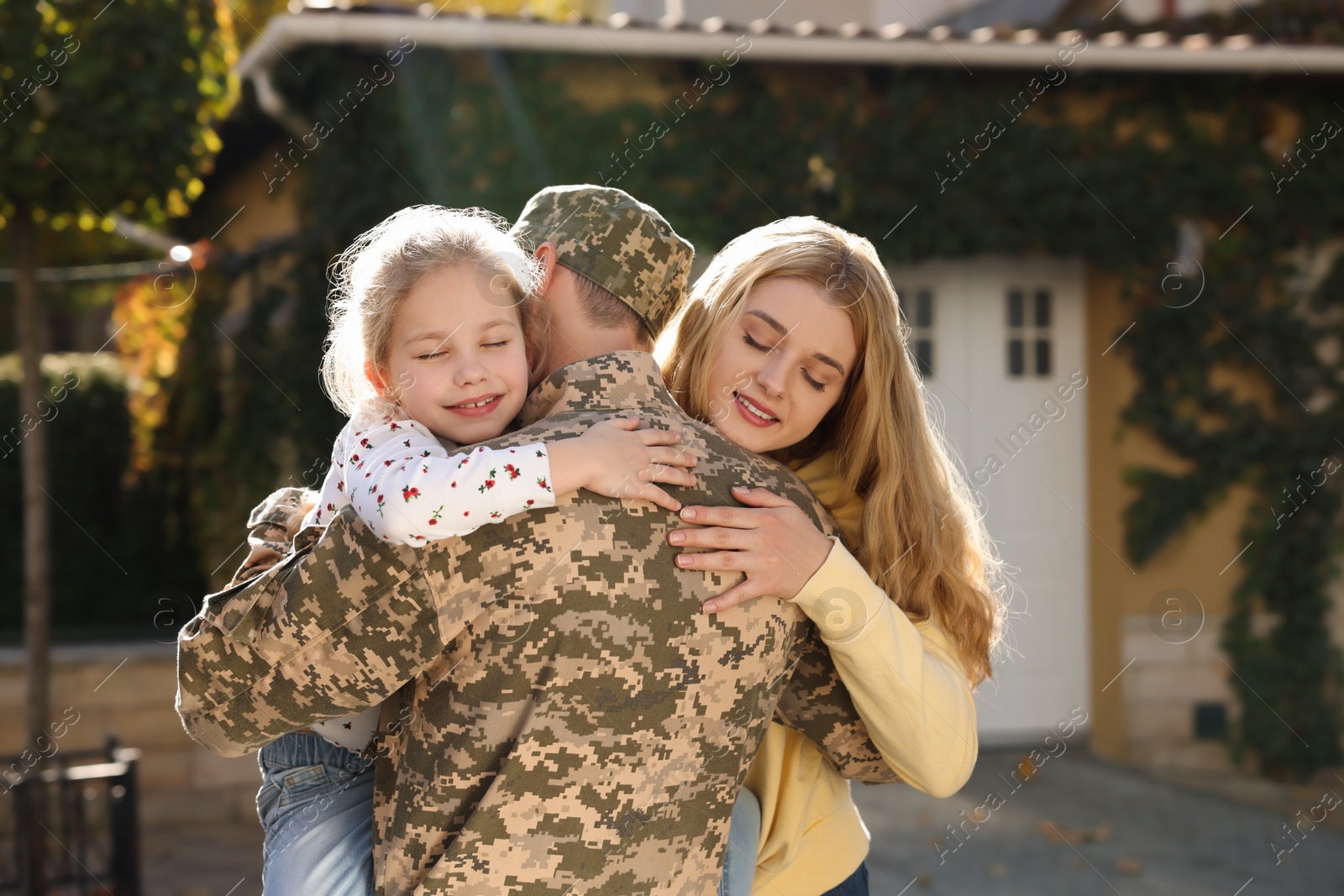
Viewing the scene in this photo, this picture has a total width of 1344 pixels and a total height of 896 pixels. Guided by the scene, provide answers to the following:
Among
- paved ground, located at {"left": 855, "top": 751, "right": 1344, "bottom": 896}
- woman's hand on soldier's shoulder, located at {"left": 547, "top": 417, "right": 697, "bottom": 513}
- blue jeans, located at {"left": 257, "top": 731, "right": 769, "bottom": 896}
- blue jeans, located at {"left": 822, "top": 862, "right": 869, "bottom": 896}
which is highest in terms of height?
woman's hand on soldier's shoulder, located at {"left": 547, "top": 417, "right": 697, "bottom": 513}

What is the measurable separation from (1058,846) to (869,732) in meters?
3.92

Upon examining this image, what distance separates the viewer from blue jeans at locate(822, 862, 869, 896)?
1960mm

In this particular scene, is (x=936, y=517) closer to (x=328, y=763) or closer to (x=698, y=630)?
(x=698, y=630)

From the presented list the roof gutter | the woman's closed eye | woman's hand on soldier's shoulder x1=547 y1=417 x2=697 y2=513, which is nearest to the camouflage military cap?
the woman's closed eye

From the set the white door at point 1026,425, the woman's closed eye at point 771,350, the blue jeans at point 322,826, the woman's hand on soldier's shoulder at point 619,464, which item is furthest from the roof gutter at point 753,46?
the woman's hand on soldier's shoulder at point 619,464

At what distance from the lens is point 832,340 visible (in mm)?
1974

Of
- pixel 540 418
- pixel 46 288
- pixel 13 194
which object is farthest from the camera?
pixel 46 288

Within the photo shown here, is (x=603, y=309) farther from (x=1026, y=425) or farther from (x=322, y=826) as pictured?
(x=1026, y=425)

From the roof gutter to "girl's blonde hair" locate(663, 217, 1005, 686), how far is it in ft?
13.5

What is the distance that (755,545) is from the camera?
1.55 metres

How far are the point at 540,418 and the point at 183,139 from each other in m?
3.56

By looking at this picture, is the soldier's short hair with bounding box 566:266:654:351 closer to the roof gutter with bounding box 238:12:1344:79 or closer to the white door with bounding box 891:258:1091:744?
the roof gutter with bounding box 238:12:1344:79

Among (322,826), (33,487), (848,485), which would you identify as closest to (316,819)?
(322,826)

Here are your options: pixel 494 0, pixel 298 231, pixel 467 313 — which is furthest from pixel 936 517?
pixel 494 0
